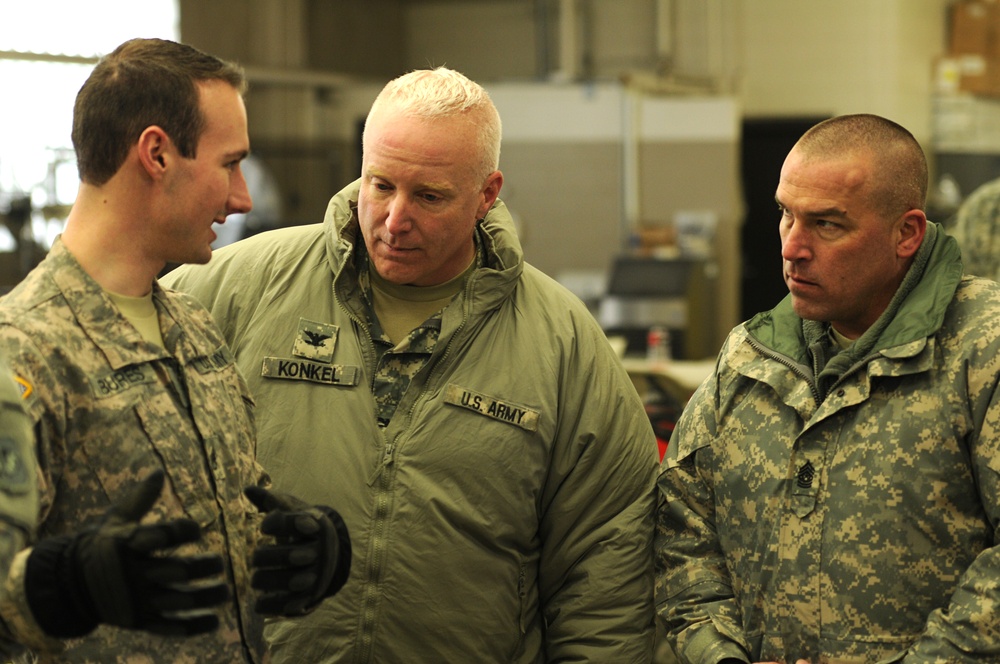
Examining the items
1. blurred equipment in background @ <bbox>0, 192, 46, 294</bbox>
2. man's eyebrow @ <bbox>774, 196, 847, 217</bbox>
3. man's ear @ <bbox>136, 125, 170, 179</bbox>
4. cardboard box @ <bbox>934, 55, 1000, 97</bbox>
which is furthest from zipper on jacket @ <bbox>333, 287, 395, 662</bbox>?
cardboard box @ <bbox>934, 55, 1000, 97</bbox>

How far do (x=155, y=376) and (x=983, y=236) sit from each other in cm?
316

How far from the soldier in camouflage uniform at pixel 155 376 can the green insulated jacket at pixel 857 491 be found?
0.61 m

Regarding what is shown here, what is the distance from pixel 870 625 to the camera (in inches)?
64.5

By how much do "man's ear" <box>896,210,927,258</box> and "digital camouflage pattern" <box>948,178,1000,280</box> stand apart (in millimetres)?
2303

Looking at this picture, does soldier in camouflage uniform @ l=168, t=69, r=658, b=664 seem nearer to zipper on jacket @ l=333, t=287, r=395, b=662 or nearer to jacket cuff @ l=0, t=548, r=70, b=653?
zipper on jacket @ l=333, t=287, r=395, b=662

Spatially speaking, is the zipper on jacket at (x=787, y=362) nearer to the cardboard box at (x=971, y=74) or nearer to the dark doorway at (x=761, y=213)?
the dark doorway at (x=761, y=213)

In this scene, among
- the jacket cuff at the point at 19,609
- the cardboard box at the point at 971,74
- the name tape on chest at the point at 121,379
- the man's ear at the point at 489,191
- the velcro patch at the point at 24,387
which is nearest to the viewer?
the jacket cuff at the point at 19,609

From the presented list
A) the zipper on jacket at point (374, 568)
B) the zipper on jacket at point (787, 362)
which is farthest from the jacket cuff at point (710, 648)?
the zipper on jacket at point (374, 568)

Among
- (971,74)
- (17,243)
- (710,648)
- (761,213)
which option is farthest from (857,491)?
(971,74)

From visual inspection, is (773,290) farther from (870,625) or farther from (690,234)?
(870,625)

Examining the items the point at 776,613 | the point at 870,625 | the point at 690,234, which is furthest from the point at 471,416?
the point at 690,234

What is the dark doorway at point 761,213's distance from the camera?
877 cm

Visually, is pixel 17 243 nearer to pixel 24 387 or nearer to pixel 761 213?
pixel 761 213

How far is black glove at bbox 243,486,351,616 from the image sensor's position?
1.47 metres
